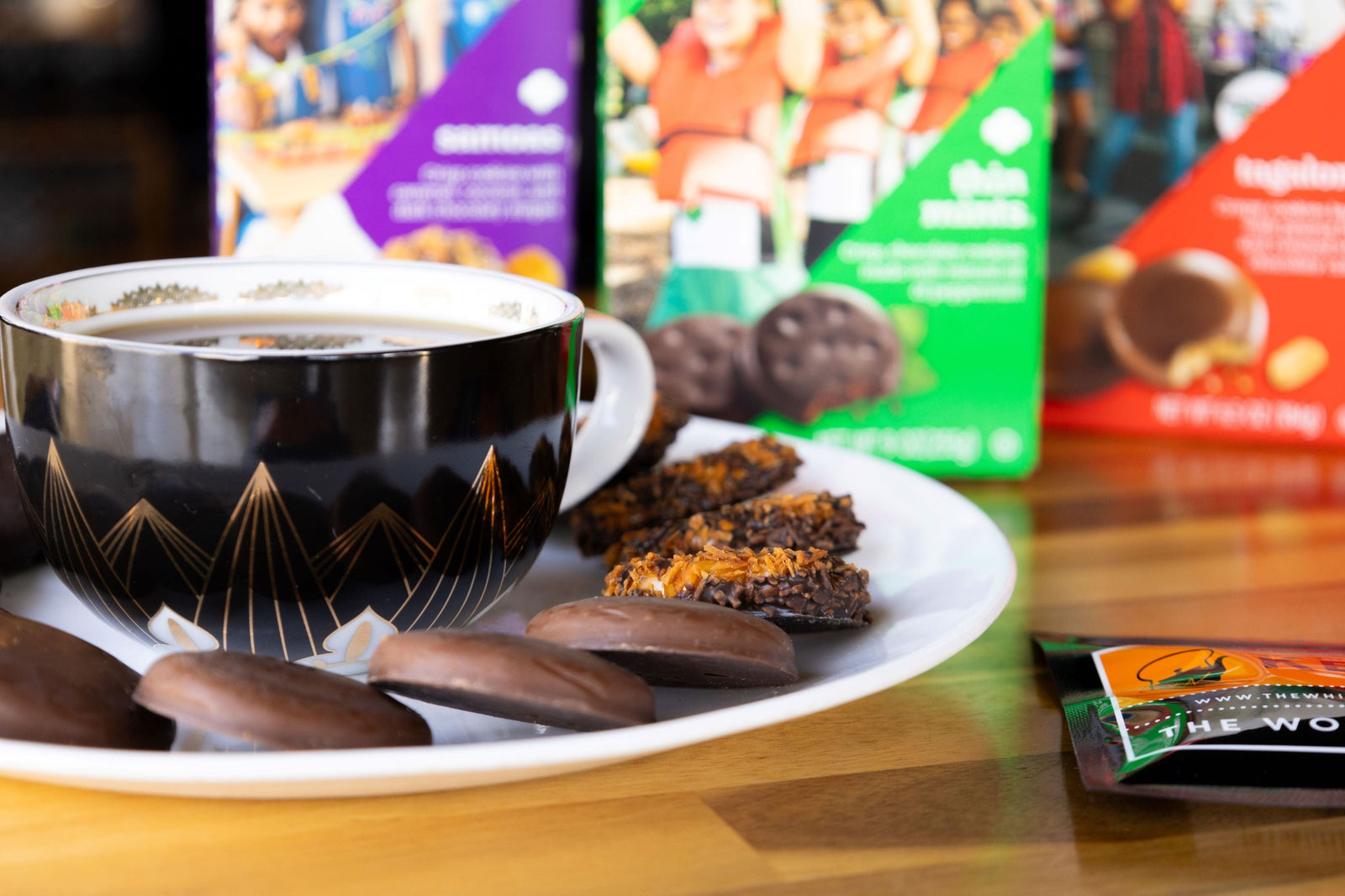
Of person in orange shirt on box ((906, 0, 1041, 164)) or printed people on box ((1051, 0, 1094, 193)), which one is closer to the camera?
person in orange shirt on box ((906, 0, 1041, 164))

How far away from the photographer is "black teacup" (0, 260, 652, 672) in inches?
15.7

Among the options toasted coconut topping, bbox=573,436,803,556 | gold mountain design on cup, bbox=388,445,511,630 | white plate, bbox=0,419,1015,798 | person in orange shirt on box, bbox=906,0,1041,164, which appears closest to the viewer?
white plate, bbox=0,419,1015,798

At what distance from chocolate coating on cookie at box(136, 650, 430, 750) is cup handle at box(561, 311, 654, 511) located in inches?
9.8

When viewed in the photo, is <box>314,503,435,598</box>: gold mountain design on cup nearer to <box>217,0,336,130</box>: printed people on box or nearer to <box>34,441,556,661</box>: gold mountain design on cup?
<box>34,441,556,661</box>: gold mountain design on cup

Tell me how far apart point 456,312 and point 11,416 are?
0.18 meters

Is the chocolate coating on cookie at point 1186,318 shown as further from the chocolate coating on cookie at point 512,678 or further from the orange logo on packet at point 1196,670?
the chocolate coating on cookie at point 512,678

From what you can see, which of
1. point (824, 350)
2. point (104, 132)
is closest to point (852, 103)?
point (824, 350)

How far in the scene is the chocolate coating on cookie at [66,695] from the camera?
1.17 feet

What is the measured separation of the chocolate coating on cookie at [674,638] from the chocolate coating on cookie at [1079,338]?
22.8 inches


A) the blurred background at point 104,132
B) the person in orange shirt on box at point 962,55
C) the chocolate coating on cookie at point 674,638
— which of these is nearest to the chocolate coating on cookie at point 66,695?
the chocolate coating on cookie at point 674,638

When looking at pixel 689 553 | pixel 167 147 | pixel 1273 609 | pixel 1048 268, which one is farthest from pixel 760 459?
pixel 167 147

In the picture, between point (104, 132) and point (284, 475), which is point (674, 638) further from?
point (104, 132)

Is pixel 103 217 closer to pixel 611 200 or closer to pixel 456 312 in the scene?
pixel 611 200

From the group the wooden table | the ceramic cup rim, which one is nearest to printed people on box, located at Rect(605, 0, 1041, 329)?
the ceramic cup rim
